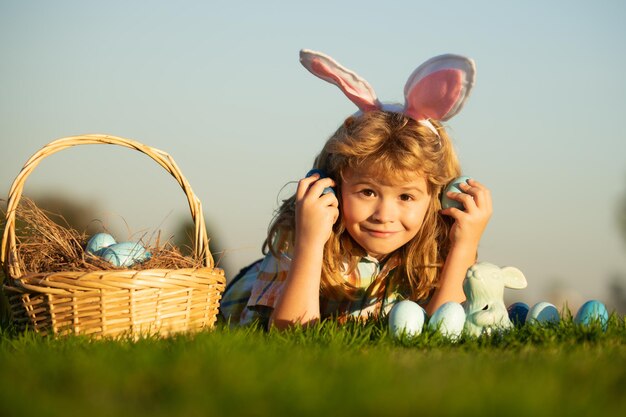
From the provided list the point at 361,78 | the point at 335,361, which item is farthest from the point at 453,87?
the point at 335,361

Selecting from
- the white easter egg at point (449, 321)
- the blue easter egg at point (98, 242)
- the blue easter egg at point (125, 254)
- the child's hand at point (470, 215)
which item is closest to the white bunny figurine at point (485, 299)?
the white easter egg at point (449, 321)

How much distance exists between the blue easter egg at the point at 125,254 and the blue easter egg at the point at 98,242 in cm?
13

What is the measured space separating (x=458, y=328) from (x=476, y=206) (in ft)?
3.60

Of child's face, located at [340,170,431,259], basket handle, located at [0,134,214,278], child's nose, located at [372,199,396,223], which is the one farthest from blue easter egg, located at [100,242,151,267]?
child's nose, located at [372,199,396,223]

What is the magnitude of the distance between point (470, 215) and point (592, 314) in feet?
3.35

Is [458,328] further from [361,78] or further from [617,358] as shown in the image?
[361,78]

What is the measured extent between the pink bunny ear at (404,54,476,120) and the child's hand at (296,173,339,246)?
75cm

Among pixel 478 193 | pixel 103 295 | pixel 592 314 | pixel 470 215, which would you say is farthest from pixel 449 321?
pixel 103 295

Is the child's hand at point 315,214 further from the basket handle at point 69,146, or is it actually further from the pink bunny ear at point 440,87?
the pink bunny ear at point 440,87

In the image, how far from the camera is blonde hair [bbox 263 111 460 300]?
4457 millimetres

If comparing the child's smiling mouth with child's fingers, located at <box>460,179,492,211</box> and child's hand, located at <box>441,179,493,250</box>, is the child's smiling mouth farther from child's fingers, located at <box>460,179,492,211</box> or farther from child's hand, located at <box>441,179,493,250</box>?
child's fingers, located at <box>460,179,492,211</box>

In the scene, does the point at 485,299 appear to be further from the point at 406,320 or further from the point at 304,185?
the point at 304,185

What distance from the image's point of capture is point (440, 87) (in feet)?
14.4

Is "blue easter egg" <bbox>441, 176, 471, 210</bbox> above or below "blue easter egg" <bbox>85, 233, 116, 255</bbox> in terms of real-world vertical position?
above
